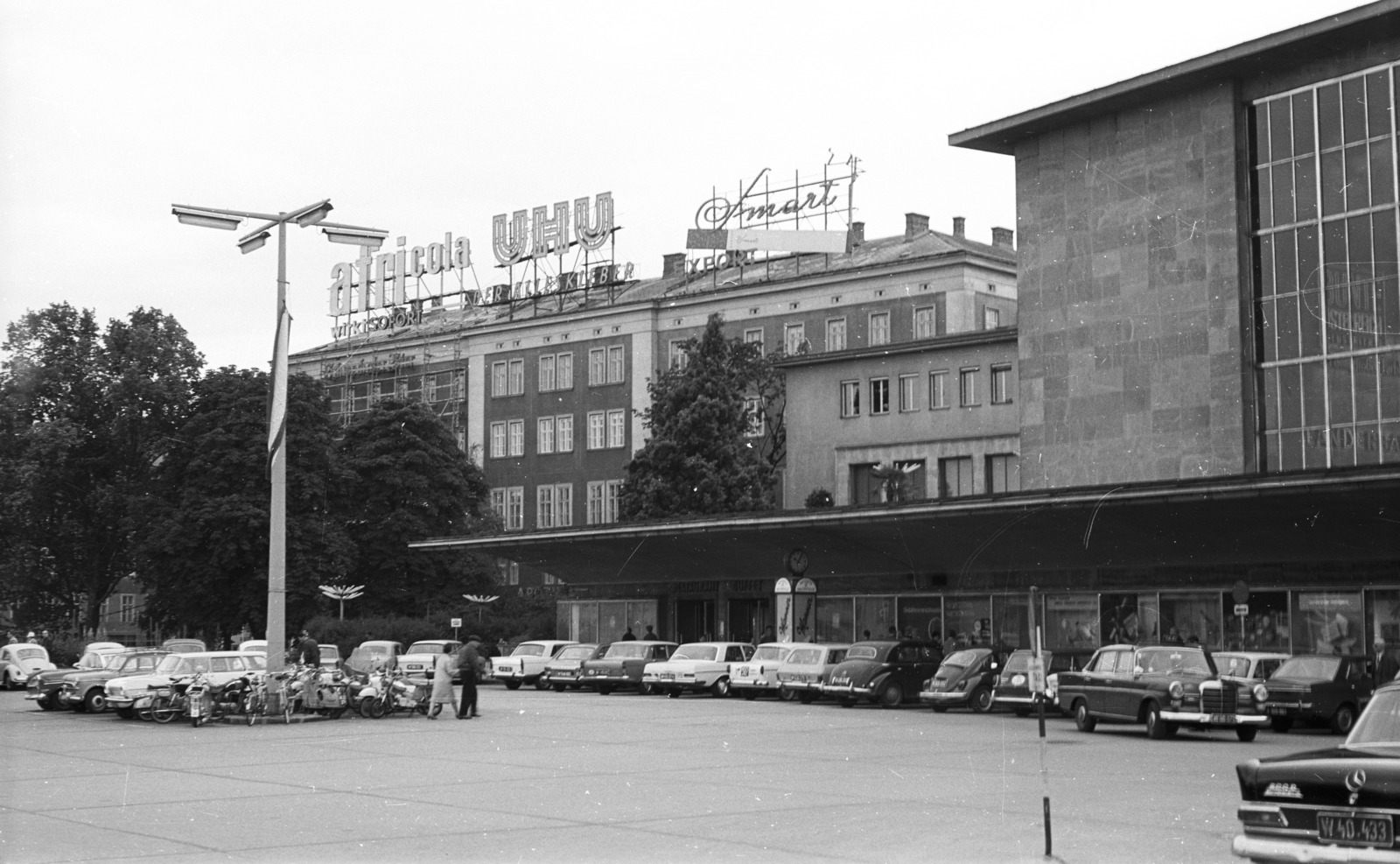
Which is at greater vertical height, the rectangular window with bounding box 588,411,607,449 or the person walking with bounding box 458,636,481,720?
the rectangular window with bounding box 588,411,607,449

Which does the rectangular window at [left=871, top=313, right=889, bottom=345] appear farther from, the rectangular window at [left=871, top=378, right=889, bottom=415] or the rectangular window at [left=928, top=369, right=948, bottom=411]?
the rectangular window at [left=928, top=369, right=948, bottom=411]

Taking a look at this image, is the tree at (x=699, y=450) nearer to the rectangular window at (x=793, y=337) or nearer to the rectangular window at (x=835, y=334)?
the rectangular window at (x=835, y=334)

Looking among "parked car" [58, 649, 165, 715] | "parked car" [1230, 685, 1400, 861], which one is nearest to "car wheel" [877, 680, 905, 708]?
"parked car" [58, 649, 165, 715]

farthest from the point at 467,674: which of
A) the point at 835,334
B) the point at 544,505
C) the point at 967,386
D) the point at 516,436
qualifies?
the point at 516,436

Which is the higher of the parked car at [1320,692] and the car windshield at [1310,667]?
the car windshield at [1310,667]

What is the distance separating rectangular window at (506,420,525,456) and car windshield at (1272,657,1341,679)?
2467 inches

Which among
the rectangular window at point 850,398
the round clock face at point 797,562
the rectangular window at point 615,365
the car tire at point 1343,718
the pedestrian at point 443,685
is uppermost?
the rectangular window at point 615,365

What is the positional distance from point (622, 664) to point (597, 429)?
135 ft

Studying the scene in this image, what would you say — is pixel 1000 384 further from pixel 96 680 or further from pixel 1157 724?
pixel 96 680

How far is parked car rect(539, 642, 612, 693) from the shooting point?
157 ft

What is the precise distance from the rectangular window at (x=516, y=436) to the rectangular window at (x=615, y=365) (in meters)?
7.04

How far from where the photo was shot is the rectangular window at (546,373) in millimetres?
89375

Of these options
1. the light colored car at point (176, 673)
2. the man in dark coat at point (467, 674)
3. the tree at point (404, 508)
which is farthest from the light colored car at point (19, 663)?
the man in dark coat at point (467, 674)

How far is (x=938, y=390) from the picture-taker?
63656mm
